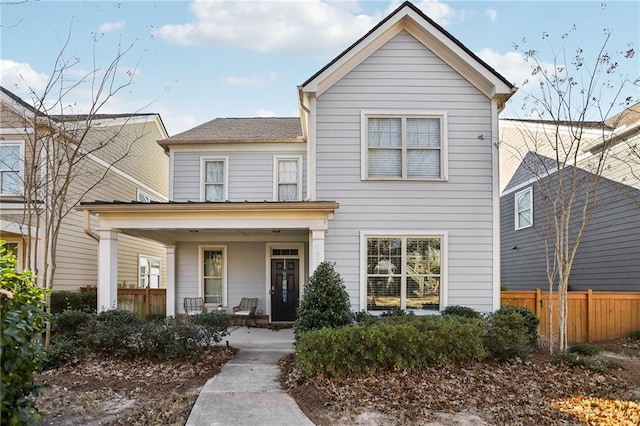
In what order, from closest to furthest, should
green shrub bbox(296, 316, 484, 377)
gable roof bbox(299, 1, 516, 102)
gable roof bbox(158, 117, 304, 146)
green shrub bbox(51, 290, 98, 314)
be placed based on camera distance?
green shrub bbox(296, 316, 484, 377), gable roof bbox(299, 1, 516, 102), green shrub bbox(51, 290, 98, 314), gable roof bbox(158, 117, 304, 146)

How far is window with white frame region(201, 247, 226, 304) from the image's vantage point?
45.5ft

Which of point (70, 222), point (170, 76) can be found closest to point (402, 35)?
point (170, 76)

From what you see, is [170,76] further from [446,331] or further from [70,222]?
[446,331]

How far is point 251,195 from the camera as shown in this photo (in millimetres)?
13836

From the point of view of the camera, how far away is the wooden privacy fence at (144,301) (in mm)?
13297

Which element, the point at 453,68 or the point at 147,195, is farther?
the point at 147,195

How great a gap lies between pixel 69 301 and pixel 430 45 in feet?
36.2

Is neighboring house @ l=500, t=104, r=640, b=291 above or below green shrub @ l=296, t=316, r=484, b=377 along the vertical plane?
above

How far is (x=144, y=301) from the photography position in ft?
44.3

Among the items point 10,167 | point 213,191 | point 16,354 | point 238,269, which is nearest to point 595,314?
point 238,269

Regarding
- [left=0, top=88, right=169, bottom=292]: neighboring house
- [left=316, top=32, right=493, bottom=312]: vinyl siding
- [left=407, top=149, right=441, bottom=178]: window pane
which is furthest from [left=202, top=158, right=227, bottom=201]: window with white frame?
[left=407, top=149, right=441, bottom=178]: window pane

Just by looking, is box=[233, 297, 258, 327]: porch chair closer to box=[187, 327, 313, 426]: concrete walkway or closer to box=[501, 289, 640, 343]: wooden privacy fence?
box=[187, 327, 313, 426]: concrete walkway

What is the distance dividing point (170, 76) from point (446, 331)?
8426mm

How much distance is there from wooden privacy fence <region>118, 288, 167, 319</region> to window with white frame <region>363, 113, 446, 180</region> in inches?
293
